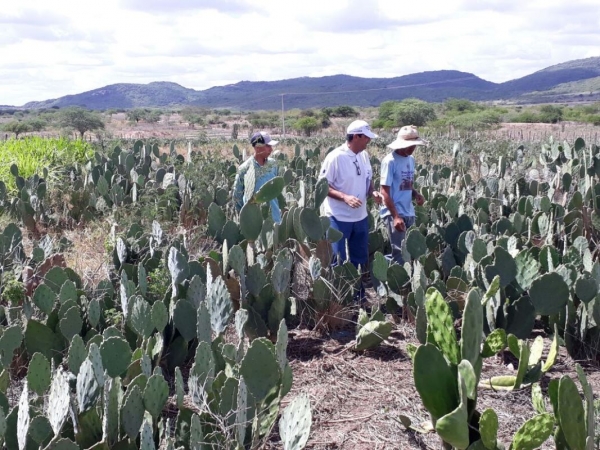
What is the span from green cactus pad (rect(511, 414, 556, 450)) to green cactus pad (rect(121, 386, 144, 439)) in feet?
4.69

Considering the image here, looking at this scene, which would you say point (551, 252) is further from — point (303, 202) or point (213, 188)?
point (213, 188)

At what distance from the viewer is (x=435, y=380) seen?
2500mm

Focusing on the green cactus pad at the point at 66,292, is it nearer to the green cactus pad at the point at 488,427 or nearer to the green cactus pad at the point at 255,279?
the green cactus pad at the point at 255,279

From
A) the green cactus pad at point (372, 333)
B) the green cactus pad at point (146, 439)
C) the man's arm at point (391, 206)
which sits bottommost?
the green cactus pad at point (372, 333)

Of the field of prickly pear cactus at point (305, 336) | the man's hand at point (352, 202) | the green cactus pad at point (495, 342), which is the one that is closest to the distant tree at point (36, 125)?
the field of prickly pear cactus at point (305, 336)

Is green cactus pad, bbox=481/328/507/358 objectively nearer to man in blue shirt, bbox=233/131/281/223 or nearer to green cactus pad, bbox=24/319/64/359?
green cactus pad, bbox=24/319/64/359

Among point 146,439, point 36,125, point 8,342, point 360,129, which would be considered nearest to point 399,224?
point 360,129

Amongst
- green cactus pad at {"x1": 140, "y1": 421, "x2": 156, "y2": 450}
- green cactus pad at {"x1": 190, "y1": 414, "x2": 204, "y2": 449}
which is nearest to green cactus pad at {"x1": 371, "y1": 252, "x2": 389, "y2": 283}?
green cactus pad at {"x1": 190, "y1": 414, "x2": 204, "y2": 449}

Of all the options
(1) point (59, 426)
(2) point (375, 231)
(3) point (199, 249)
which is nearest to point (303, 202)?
(2) point (375, 231)

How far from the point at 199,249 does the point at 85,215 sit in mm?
2257

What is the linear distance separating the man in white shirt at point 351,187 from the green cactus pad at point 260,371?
7.21ft

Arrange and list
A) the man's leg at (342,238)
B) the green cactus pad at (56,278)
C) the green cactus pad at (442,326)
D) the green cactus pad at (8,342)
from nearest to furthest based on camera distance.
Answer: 1. the green cactus pad at (442,326)
2. the green cactus pad at (8,342)
3. the green cactus pad at (56,278)
4. the man's leg at (342,238)

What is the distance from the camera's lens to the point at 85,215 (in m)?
8.02

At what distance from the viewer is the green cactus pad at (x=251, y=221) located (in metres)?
5.08
